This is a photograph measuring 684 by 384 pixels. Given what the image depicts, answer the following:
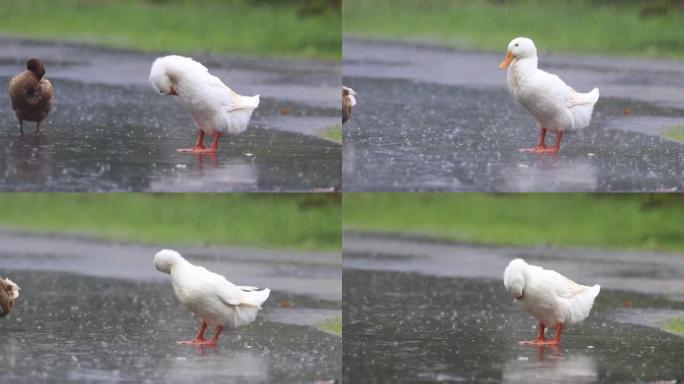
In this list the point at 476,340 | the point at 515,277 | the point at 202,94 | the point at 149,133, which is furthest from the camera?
the point at 149,133

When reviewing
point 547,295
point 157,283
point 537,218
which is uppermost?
point 547,295

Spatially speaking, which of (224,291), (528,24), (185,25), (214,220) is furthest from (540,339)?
(185,25)

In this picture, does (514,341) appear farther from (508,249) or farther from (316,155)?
(508,249)

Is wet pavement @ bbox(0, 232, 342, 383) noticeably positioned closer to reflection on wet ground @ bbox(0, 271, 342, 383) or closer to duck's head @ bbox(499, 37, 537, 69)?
reflection on wet ground @ bbox(0, 271, 342, 383)

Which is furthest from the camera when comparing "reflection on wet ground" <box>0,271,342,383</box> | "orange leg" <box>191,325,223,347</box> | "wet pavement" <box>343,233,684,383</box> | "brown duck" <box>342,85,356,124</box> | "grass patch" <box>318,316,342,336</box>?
"brown duck" <box>342,85,356,124</box>

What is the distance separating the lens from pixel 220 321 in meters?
7.16

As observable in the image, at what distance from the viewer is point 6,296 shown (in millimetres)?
7383

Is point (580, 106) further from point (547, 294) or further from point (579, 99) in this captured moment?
point (547, 294)

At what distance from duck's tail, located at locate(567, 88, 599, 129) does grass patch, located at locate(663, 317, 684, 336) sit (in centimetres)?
105

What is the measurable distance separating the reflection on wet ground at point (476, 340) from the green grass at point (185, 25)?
7.59 ft

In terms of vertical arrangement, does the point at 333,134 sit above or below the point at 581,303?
above

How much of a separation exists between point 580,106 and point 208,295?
1892mm

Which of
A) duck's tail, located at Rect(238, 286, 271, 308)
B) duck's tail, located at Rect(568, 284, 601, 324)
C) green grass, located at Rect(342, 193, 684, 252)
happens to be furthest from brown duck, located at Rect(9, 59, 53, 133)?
green grass, located at Rect(342, 193, 684, 252)

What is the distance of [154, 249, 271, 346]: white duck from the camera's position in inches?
278
